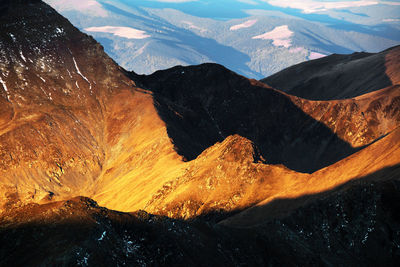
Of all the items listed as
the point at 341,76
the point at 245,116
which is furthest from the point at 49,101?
the point at 341,76

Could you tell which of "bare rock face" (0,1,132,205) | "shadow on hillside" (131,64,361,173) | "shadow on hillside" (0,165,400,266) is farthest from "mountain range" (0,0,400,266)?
"shadow on hillside" (131,64,361,173)

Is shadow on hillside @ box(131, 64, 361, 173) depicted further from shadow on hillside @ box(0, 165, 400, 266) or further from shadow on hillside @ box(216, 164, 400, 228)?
shadow on hillside @ box(0, 165, 400, 266)

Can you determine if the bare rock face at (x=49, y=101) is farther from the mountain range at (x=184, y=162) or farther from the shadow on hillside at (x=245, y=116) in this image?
the shadow on hillside at (x=245, y=116)

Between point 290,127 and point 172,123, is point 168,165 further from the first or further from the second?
point 290,127

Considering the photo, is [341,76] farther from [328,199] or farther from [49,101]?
[328,199]

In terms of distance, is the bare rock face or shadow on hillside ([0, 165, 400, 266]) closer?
shadow on hillside ([0, 165, 400, 266])
